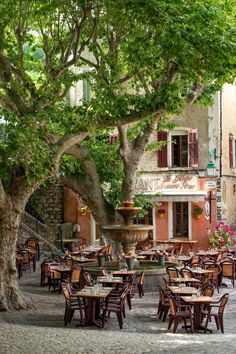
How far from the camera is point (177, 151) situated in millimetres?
29016

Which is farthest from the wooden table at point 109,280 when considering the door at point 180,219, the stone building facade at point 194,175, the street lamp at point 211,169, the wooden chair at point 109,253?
the door at point 180,219

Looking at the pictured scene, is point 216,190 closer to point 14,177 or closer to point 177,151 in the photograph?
point 177,151

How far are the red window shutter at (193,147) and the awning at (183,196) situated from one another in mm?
1479

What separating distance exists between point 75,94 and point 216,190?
382 inches

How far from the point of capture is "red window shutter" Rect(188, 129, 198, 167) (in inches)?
1116

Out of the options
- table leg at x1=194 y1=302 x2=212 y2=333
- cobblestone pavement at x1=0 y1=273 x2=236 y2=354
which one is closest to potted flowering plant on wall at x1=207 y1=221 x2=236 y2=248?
cobblestone pavement at x1=0 y1=273 x2=236 y2=354

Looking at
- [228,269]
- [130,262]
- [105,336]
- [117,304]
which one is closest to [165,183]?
[228,269]

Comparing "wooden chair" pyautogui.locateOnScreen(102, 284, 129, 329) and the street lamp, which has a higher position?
the street lamp

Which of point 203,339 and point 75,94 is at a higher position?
point 75,94

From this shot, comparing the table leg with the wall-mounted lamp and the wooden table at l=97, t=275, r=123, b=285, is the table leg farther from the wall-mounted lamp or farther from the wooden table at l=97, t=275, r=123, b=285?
the wall-mounted lamp

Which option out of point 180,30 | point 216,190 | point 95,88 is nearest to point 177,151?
point 216,190

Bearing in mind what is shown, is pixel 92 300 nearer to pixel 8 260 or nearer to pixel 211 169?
pixel 8 260

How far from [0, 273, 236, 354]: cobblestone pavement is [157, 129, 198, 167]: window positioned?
13.5 m

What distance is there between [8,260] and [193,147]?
15.7 metres
